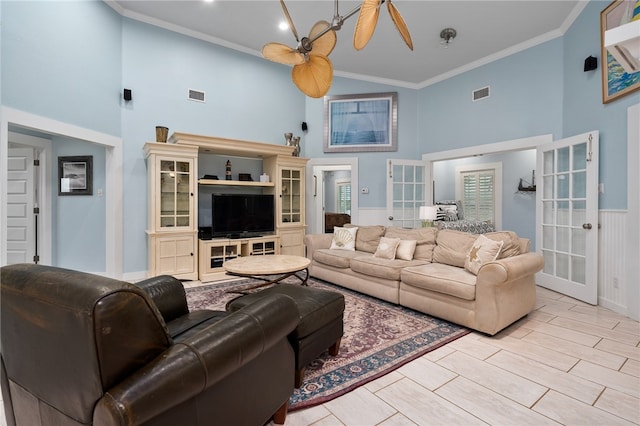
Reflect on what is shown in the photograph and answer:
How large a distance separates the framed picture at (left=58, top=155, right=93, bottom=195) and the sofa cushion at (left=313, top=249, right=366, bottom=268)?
3514mm

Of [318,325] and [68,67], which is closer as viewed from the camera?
[318,325]

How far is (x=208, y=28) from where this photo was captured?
4.46 m

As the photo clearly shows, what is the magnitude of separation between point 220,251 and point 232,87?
2768 mm

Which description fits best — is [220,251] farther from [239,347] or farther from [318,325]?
[239,347]

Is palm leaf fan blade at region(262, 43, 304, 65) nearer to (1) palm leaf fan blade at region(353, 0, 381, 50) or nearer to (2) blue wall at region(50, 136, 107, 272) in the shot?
(1) palm leaf fan blade at region(353, 0, 381, 50)

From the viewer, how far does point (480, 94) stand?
4953 millimetres

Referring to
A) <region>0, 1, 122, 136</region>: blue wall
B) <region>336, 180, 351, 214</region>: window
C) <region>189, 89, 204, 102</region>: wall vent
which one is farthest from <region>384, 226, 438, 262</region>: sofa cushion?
<region>336, 180, 351, 214</region>: window

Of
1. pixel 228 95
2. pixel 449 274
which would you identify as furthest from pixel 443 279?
pixel 228 95

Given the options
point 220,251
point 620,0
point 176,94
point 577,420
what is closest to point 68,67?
point 176,94

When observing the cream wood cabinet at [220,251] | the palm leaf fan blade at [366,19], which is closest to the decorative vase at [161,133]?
the cream wood cabinet at [220,251]

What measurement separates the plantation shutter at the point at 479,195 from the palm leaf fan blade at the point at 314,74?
6630mm

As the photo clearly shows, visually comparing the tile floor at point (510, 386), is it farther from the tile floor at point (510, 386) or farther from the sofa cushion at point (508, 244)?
the sofa cushion at point (508, 244)

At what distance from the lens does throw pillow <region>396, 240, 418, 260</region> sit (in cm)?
359

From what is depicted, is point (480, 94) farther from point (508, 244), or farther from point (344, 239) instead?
point (344, 239)
